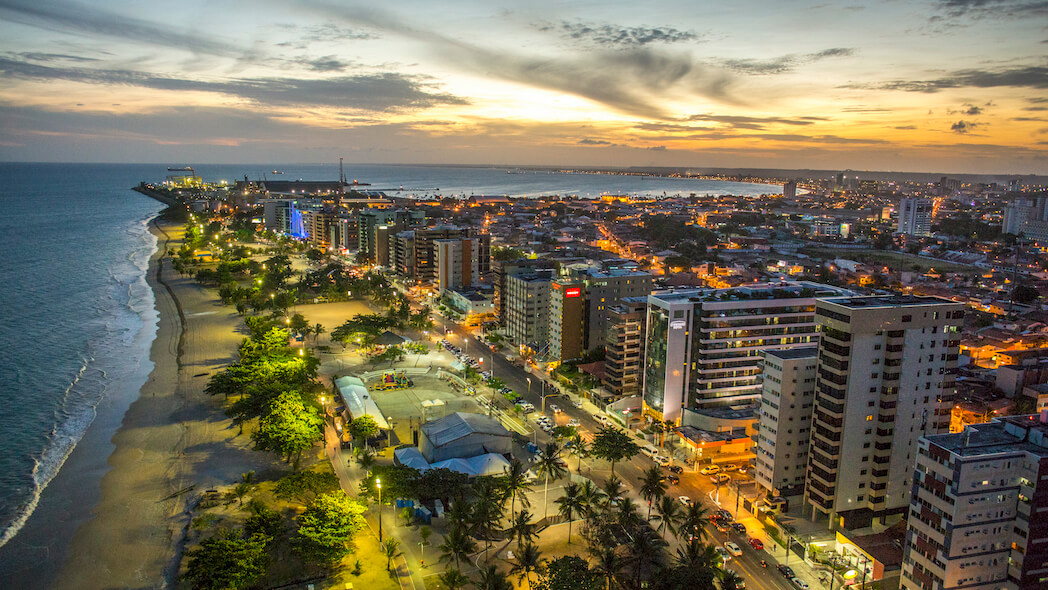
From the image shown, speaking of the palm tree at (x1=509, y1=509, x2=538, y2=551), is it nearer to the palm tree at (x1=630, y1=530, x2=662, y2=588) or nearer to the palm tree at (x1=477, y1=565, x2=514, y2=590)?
the palm tree at (x1=477, y1=565, x2=514, y2=590)

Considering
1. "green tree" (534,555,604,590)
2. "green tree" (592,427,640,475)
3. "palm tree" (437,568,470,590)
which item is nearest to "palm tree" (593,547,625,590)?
"green tree" (534,555,604,590)

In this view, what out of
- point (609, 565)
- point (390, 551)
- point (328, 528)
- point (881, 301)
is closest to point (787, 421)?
point (881, 301)

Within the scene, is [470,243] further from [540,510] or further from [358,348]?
[540,510]

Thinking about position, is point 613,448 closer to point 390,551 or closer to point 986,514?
point 390,551

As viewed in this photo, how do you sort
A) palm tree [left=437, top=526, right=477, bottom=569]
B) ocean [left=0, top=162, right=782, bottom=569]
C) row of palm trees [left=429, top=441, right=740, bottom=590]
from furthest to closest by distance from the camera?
ocean [left=0, top=162, right=782, bottom=569] < palm tree [left=437, top=526, right=477, bottom=569] < row of palm trees [left=429, top=441, right=740, bottom=590]

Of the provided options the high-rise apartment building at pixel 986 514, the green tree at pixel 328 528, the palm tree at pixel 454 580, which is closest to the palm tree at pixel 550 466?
the palm tree at pixel 454 580

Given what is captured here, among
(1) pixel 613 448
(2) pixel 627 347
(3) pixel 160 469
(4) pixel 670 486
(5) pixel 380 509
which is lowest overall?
(3) pixel 160 469

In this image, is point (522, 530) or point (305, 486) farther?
point (305, 486)

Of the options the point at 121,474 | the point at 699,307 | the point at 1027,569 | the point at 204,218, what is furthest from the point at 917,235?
the point at 204,218
